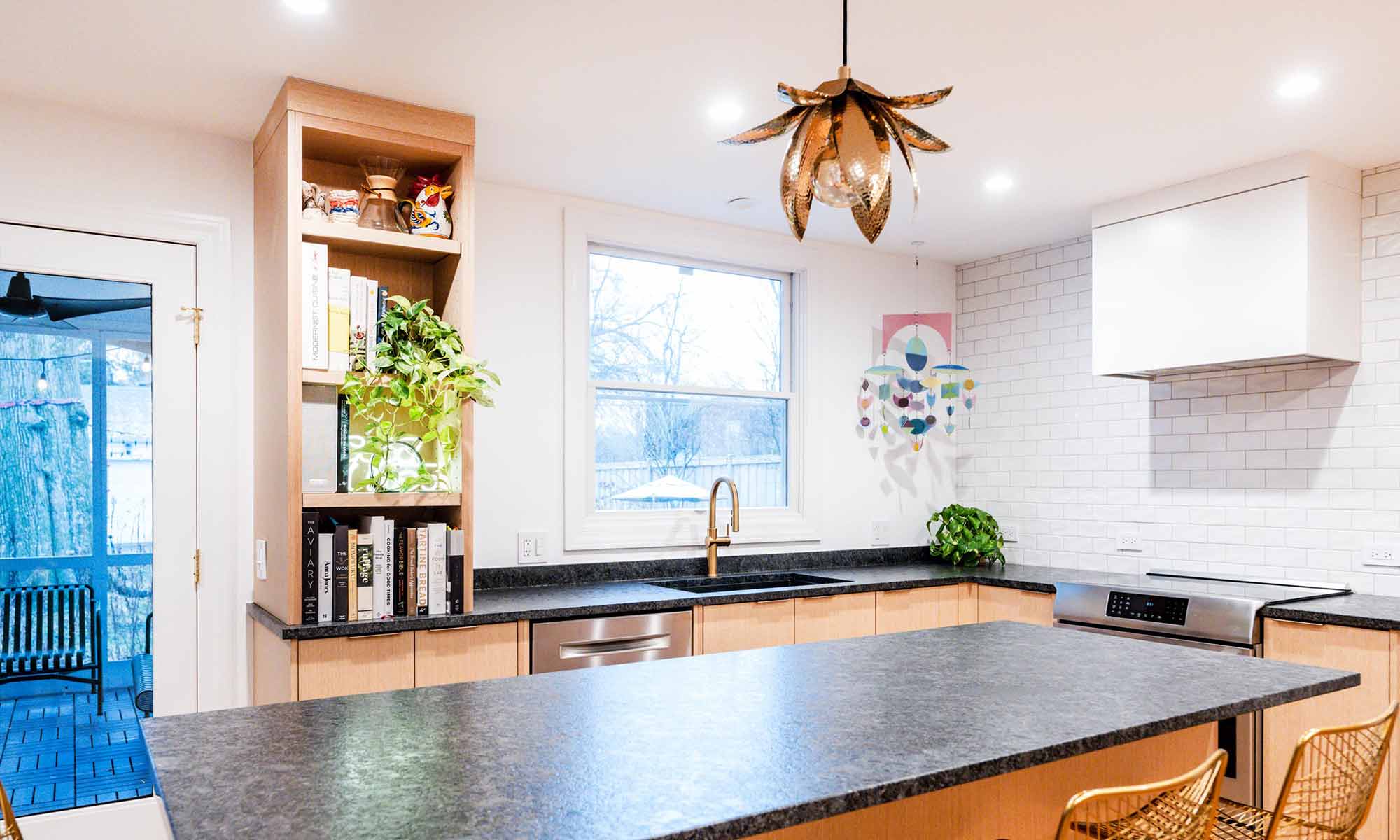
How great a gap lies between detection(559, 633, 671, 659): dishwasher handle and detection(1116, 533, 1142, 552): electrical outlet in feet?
7.36

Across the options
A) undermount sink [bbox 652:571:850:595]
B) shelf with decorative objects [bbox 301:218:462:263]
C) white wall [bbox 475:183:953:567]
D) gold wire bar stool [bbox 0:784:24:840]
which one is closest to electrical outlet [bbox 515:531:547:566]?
white wall [bbox 475:183:953:567]

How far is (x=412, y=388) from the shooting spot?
2885mm

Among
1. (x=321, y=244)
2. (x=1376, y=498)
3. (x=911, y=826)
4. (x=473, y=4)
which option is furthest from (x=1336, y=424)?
(x=321, y=244)

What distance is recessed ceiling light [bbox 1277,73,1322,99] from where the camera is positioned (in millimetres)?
2732

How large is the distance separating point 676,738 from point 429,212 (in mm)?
2106

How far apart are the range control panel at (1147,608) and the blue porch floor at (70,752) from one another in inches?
131

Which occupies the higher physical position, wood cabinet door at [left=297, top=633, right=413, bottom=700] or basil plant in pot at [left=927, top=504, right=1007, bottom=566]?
basil plant in pot at [left=927, top=504, right=1007, bottom=566]

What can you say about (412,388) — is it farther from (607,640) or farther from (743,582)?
(743,582)

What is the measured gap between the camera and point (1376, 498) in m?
3.41

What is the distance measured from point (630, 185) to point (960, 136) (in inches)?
51.4

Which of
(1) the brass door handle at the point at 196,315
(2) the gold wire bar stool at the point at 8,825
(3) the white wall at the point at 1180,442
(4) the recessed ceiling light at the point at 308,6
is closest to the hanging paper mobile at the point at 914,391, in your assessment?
(3) the white wall at the point at 1180,442

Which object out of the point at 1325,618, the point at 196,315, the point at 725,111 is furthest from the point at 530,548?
the point at 1325,618

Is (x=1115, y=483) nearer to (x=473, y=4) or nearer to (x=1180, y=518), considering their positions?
(x=1180, y=518)

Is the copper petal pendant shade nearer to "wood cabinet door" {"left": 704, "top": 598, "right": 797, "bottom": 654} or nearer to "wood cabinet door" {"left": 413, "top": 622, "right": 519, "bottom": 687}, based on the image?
"wood cabinet door" {"left": 413, "top": 622, "right": 519, "bottom": 687}
